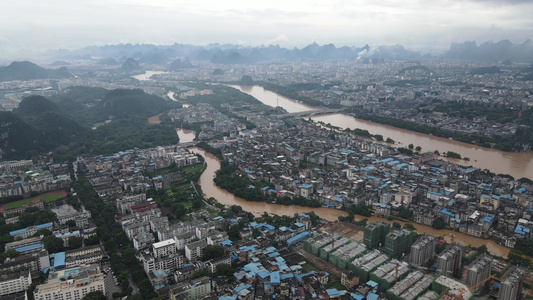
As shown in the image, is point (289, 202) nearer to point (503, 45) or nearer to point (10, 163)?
point (10, 163)

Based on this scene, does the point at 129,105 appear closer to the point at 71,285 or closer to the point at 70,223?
the point at 70,223

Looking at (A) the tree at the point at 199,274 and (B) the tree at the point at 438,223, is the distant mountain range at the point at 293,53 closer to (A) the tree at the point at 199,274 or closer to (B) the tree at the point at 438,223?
(B) the tree at the point at 438,223

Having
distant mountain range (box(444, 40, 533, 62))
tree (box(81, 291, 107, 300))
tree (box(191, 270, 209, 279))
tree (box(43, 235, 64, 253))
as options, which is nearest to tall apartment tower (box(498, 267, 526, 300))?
tree (box(191, 270, 209, 279))

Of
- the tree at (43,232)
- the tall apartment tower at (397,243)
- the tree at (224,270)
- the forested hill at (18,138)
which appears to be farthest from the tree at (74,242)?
the forested hill at (18,138)

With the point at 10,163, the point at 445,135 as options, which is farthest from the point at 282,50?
the point at 10,163

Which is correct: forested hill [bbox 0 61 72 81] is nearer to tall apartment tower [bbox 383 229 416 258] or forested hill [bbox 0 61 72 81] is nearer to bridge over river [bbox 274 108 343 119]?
bridge over river [bbox 274 108 343 119]
